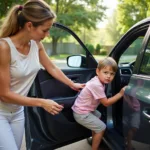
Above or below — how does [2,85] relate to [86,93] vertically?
above

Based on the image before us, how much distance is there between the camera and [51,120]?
2.80 metres

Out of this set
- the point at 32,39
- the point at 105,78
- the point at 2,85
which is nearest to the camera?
the point at 2,85

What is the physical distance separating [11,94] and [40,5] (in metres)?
0.71

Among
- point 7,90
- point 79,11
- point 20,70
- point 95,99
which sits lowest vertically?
point 95,99

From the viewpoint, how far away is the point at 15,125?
92.4 inches

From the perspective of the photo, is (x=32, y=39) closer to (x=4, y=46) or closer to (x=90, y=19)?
(x=4, y=46)

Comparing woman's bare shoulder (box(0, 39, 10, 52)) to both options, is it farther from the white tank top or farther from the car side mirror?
the car side mirror

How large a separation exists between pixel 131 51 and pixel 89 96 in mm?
1012

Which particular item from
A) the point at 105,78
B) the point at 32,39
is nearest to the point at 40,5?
the point at 32,39

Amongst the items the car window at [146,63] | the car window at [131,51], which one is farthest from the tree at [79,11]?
the car window at [146,63]

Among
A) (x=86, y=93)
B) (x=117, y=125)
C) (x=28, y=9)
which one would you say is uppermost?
(x=28, y=9)

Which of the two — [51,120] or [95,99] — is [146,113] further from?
[51,120]

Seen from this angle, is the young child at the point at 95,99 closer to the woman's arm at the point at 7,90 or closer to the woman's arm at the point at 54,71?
the woman's arm at the point at 54,71

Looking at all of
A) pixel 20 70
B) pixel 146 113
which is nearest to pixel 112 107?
pixel 146 113
